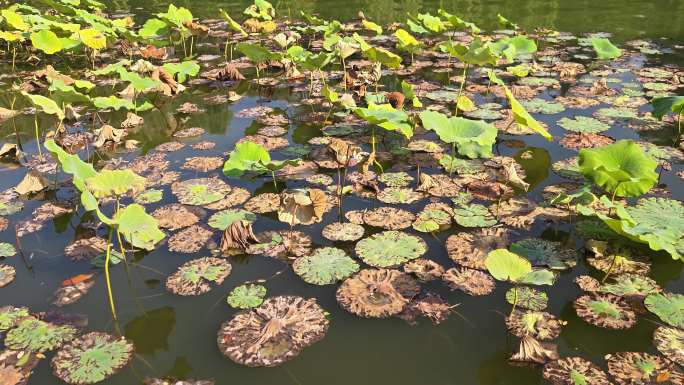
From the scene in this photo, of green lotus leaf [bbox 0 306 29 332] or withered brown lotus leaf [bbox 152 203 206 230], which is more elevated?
withered brown lotus leaf [bbox 152 203 206 230]

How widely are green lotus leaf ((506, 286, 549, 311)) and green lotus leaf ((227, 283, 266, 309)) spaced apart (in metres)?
1.71

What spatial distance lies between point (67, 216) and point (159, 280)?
152 centimetres

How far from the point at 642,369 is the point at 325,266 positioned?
209cm

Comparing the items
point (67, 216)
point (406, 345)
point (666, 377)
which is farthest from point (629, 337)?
point (67, 216)

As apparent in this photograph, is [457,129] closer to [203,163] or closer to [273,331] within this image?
[273,331]

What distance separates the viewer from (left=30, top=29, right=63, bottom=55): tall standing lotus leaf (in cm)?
742

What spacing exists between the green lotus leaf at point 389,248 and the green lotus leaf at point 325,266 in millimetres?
143

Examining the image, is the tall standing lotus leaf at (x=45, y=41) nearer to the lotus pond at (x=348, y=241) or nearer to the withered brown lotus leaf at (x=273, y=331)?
the lotus pond at (x=348, y=241)

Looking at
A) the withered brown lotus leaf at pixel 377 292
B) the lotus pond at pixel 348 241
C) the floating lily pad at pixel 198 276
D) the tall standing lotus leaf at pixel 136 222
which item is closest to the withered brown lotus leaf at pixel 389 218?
the lotus pond at pixel 348 241

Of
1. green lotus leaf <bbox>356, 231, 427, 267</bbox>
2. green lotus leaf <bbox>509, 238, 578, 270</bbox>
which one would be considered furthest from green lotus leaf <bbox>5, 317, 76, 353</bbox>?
green lotus leaf <bbox>509, 238, 578, 270</bbox>

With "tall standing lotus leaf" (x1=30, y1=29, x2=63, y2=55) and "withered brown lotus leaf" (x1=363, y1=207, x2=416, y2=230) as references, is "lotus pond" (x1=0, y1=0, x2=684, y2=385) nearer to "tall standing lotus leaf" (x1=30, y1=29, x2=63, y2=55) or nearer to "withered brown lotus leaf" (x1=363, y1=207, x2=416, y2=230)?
"withered brown lotus leaf" (x1=363, y1=207, x2=416, y2=230)

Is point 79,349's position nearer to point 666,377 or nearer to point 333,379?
point 333,379

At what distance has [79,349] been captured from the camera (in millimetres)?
2930

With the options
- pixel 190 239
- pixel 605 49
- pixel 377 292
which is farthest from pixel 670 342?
pixel 605 49
